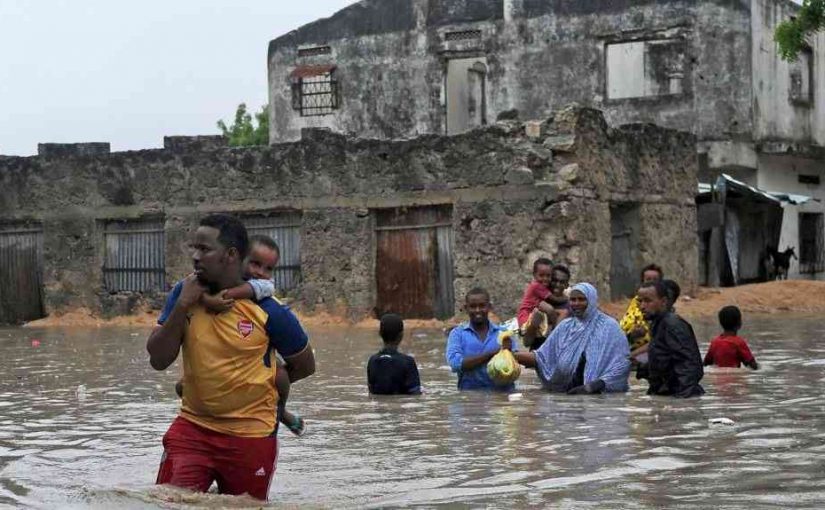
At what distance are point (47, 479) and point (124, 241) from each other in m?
17.0

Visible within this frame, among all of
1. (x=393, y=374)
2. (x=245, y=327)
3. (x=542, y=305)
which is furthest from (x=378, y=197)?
(x=245, y=327)

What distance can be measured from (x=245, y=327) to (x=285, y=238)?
17.0 meters

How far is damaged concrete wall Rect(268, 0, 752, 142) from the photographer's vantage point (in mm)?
30391

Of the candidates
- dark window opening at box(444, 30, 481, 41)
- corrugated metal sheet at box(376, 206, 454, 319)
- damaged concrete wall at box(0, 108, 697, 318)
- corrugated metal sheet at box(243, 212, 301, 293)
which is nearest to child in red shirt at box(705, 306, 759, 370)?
damaged concrete wall at box(0, 108, 697, 318)

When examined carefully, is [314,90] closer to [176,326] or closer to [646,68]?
[646,68]

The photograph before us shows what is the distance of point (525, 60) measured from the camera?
31703 millimetres

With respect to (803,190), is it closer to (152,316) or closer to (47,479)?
(152,316)

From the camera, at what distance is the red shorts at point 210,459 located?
219 inches

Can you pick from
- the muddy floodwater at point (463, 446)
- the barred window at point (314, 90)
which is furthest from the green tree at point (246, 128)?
the muddy floodwater at point (463, 446)

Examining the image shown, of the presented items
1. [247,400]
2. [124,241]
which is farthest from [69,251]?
[247,400]

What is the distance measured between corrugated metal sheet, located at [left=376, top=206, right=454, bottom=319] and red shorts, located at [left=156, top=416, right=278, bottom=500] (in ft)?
50.5

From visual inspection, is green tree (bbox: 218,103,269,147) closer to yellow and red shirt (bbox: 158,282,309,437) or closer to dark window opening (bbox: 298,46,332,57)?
dark window opening (bbox: 298,46,332,57)

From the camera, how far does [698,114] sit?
30469mm

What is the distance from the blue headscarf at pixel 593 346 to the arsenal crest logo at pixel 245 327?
16.4 feet
